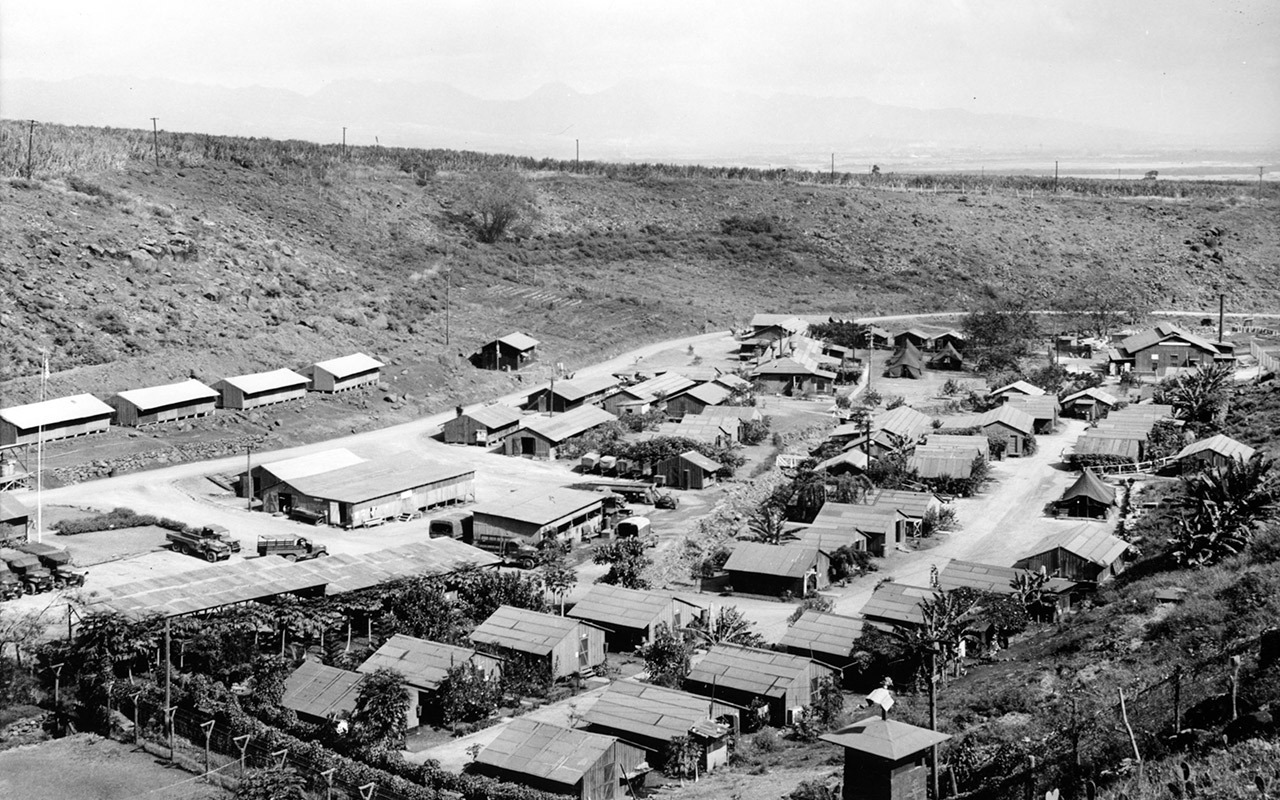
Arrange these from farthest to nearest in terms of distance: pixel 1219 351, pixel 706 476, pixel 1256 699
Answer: pixel 1219 351
pixel 706 476
pixel 1256 699

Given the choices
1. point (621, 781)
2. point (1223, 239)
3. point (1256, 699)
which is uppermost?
point (1223, 239)

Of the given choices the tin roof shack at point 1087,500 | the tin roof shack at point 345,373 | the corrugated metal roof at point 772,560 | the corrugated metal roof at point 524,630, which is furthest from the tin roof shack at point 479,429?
A: the corrugated metal roof at point 524,630

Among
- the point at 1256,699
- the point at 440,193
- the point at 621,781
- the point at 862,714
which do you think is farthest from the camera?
the point at 440,193

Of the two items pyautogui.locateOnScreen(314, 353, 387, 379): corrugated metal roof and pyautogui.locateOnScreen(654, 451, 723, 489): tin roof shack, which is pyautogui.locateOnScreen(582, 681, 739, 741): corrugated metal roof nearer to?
pyautogui.locateOnScreen(654, 451, 723, 489): tin roof shack

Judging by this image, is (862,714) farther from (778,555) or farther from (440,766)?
(778,555)

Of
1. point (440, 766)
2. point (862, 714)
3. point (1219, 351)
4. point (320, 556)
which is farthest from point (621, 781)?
point (1219, 351)

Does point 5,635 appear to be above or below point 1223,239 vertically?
below
